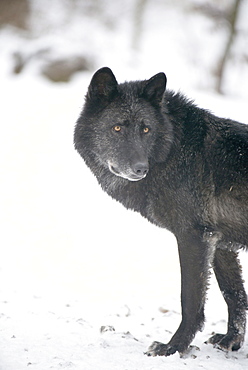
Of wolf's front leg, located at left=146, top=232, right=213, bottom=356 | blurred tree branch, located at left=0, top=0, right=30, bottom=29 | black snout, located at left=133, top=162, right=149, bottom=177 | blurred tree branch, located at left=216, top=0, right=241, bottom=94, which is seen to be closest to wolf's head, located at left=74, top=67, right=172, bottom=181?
black snout, located at left=133, top=162, right=149, bottom=177

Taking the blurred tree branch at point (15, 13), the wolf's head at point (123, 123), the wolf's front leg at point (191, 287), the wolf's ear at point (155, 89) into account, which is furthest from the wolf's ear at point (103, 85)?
the blurred tree branch at point (15, 13)

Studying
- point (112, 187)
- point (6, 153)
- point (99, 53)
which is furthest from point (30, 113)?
point (112, 187)

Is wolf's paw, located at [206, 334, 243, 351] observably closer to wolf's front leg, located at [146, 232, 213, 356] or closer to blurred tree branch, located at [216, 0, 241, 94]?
wolf's front leg, located at [146, 232, 213, 356]

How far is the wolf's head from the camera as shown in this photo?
373 centimetres

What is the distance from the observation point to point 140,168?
3.49m

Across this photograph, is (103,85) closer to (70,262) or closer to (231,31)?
(70,262)

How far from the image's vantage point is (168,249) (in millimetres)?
6805

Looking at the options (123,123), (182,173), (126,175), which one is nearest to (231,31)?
(123,123)

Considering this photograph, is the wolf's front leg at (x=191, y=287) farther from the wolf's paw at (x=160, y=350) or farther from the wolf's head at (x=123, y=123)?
the wolf's head at (x=123, y=123)

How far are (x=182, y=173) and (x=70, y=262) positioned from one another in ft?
10.5

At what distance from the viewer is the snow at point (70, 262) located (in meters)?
3.38

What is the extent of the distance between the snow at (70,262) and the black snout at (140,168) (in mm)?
1429

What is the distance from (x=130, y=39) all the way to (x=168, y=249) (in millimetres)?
17549

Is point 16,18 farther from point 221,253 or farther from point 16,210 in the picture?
point 221,253
